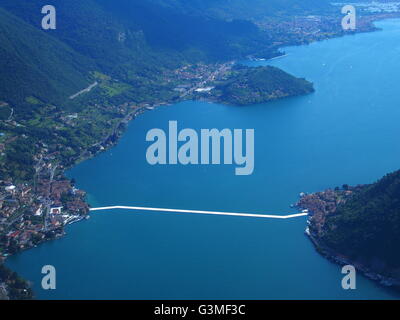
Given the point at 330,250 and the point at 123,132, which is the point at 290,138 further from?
the point at 330,250

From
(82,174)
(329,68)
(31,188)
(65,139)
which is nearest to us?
(31,188)

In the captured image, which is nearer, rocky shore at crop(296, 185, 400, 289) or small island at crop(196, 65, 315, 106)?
rocky shore at crop(296, 185, 400, 289)

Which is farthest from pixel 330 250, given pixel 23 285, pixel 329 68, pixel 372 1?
pixel 372 1

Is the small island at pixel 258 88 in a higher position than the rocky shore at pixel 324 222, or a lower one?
higher

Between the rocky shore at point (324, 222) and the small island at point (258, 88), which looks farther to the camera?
the small island at point (258, 88)

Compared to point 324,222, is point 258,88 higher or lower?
higher

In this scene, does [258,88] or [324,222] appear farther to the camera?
[258,88]

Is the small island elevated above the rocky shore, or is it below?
above

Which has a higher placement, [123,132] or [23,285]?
[123,132]
